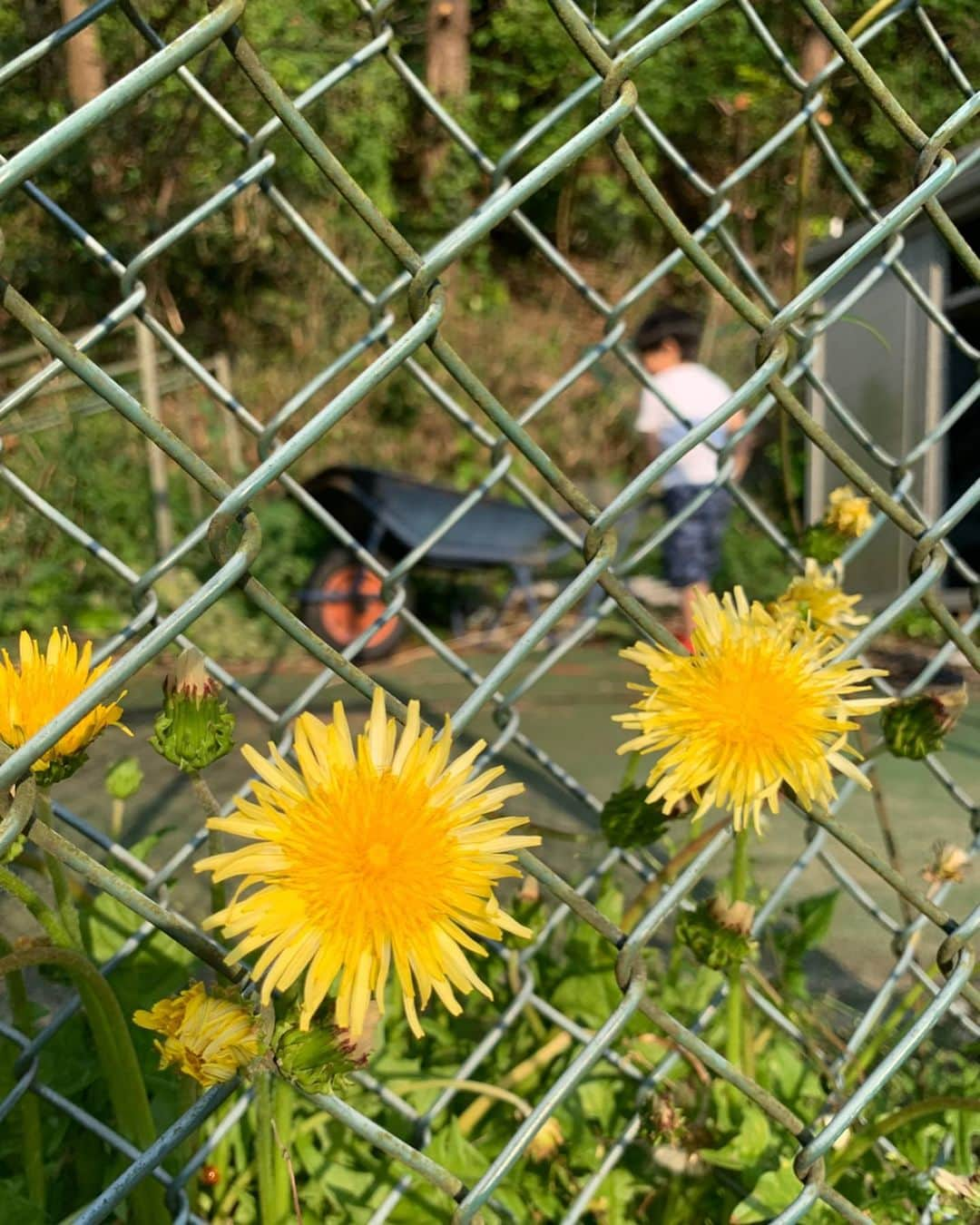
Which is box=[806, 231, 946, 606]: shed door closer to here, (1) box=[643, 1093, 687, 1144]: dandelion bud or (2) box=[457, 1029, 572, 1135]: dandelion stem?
(2) box=[457, 1029, 572, 1135]: dandelion stem

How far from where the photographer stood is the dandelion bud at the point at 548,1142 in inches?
37.4

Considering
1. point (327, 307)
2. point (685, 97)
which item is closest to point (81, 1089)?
point (327, 307)

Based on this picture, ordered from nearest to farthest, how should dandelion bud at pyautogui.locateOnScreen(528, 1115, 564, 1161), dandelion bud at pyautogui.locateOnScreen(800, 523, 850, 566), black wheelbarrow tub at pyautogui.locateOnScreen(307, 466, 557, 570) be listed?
1. dandelion bud at pyautogui.locateOnScreen(528, 1115, 564, 1161)
2. dandelion bud at pyautogui.locateOnScreen(800, 523, 850, 566)
3. black wheelbarrow tub at pyautogui.locateOnScreen(307, 466, 557, 570)

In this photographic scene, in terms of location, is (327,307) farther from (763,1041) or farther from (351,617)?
(763,1041)

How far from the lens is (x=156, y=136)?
554 cm

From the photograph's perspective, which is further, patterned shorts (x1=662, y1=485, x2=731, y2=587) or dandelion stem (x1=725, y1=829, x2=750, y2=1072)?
patterned shorts (x1=662, y1=485, x2=731, y2=587)

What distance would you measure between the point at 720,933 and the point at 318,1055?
0.40 metres

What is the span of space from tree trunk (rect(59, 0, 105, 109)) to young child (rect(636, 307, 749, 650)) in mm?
2391

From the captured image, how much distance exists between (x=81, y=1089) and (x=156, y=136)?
570cm

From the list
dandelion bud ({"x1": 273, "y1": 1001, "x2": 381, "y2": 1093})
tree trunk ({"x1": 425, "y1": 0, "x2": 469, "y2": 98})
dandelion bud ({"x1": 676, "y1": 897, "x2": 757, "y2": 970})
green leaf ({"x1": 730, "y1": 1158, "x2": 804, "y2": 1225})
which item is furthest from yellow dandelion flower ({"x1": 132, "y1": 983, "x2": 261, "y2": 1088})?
tree trunk ({"x1": 425, "y1": 0, "x2": 469, "y2": 98})

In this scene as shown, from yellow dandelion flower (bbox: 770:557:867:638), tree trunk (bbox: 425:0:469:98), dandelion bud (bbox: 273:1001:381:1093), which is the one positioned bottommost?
dandelion bud (bbox: 273:1001:381:1093)

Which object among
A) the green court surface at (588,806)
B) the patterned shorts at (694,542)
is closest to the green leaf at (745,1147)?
the green court surface at (588,806)

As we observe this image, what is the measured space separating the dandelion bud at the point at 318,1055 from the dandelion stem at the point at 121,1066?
13cm

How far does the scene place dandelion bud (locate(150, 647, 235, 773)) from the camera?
0.61 m
